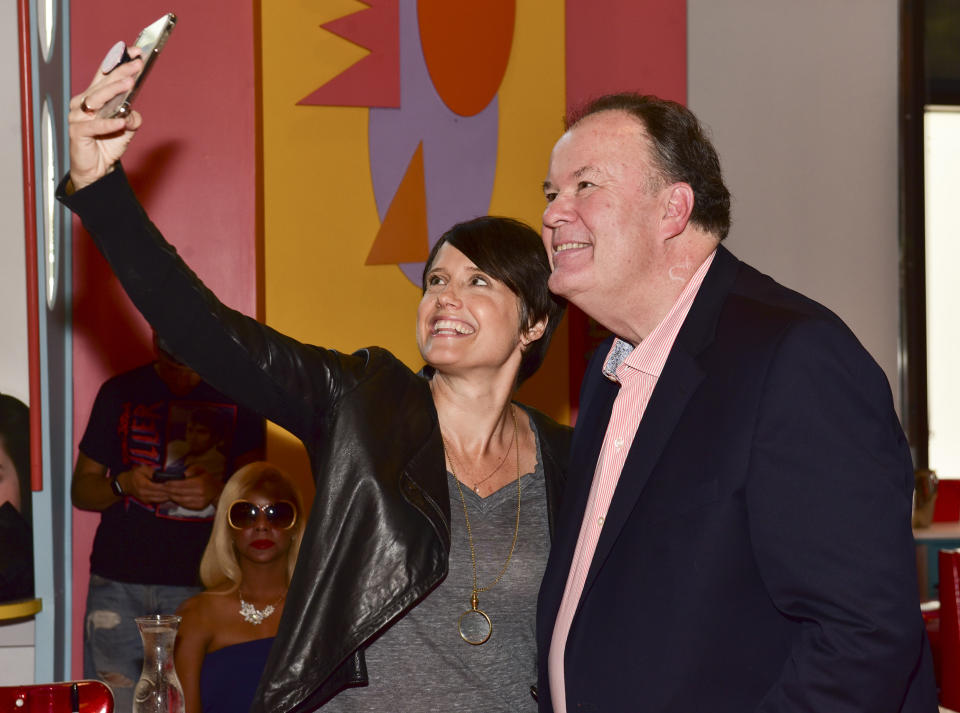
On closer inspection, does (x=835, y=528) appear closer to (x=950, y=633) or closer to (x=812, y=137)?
(x=950, y=633)

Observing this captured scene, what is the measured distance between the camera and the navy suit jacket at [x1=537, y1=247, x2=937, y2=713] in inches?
51.5

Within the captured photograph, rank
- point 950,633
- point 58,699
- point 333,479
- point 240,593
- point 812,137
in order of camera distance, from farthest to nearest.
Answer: point 812,137 → point 240,593 → point 950,633 → point 58,699 → point 333,479

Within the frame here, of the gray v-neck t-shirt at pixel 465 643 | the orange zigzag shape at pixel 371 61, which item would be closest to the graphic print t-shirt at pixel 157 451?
the orange zigzag shape at pixel 371 61

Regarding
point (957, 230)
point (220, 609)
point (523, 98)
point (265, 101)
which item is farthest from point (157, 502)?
point (957, 230)

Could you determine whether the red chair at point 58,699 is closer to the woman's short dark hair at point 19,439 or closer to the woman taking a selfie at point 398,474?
the woman taking a selfie at point 398,474

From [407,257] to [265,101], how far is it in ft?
2.55

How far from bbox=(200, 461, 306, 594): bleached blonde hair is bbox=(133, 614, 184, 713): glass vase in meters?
1.27

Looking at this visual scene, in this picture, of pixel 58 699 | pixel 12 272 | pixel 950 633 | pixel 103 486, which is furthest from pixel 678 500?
pixel 12 272

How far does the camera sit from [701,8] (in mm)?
5102

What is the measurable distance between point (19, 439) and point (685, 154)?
8.84 ft

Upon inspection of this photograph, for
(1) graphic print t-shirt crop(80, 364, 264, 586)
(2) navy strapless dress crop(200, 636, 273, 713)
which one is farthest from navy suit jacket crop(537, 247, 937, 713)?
(1) graphic print t-shirt crop(80, 364, 264, 586)

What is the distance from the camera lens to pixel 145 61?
1.38 meters

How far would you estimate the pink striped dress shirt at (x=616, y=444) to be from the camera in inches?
63.8

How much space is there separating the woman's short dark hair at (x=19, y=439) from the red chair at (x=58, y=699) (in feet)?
5.33
